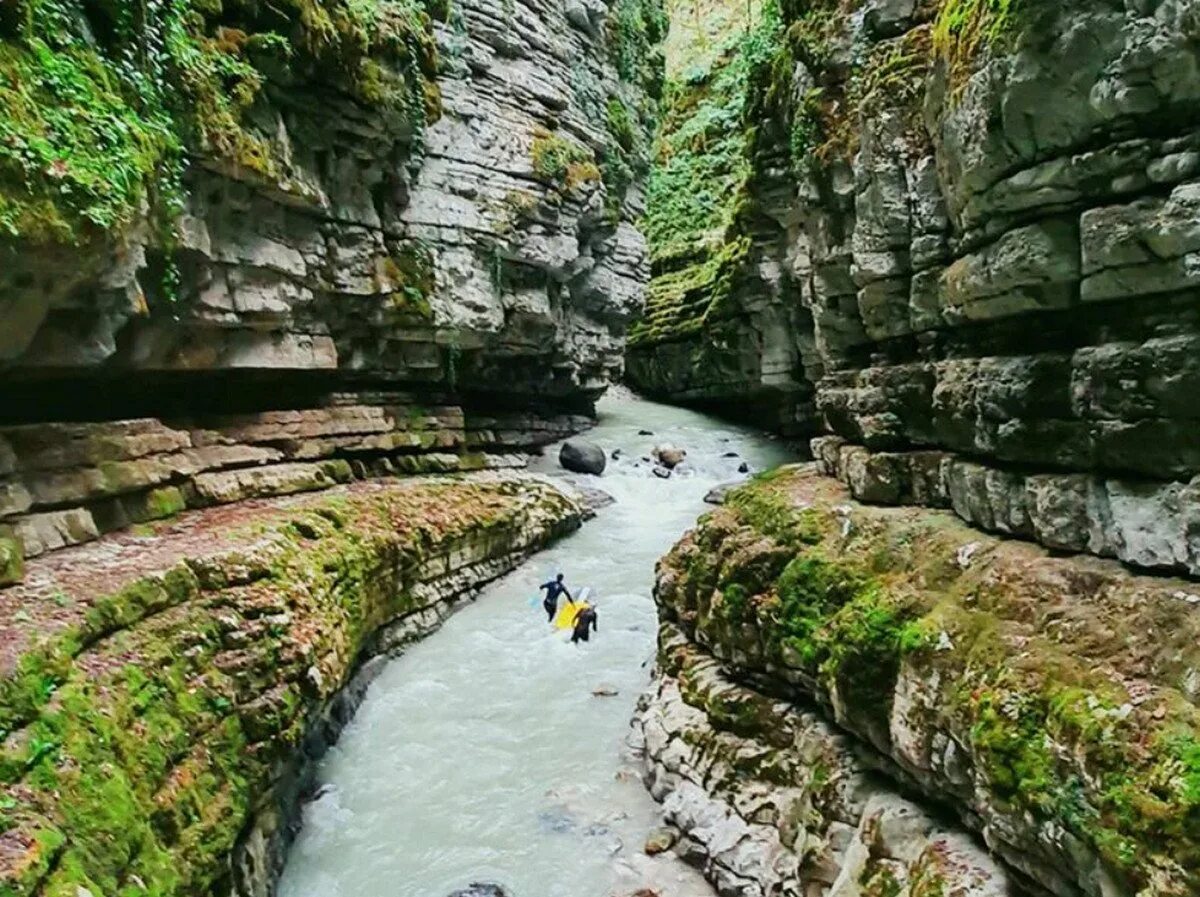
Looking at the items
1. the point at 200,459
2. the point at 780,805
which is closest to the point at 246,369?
the point at 200,459

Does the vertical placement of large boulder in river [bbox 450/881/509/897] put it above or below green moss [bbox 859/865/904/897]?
below

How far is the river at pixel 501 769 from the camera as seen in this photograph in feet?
24.9

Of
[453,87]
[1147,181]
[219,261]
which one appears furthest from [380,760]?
[453,87]

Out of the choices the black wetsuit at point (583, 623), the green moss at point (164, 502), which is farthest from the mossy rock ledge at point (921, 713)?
the green moss at point (164, 502)

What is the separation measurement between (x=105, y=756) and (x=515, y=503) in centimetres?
1152

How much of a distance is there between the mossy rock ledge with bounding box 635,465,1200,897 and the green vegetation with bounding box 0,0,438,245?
6917mm

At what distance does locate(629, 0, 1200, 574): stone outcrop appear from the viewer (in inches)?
170

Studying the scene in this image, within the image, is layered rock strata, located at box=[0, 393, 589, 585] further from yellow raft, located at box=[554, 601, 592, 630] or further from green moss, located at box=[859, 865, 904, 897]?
green moss, located at box=[859, 865, 904, 897]

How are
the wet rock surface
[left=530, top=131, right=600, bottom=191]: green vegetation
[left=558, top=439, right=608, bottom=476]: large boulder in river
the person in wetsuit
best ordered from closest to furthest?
→ 1. the wet rock surface
2. the person in wetsuit
3. [left=530, top=131, right=600, bottom=191]: green vegetation
4. [left=558, top=439, right=608, bottom=476]: large boulder in river

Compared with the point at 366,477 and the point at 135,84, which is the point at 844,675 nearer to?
the point at 135,84

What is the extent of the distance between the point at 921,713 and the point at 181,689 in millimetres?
5667

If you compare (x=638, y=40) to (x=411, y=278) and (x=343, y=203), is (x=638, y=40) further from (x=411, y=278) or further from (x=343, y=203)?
(x=343, y=203)

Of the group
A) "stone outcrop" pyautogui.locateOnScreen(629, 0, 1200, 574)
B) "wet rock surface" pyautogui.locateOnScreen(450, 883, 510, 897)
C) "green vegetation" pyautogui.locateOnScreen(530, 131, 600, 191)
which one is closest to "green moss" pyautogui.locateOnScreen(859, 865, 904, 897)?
"stone outcrop" pyautogui.locateOnScreen(629, 0, 1200, 574)

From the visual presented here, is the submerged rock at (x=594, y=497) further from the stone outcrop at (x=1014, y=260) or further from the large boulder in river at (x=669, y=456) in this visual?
the stone outcrop at (x=1014, y=260)
